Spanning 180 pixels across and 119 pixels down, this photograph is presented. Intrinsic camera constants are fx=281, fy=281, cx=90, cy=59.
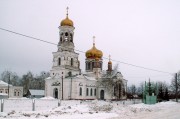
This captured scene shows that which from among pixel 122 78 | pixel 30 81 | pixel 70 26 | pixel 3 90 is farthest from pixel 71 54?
pixel 30 81

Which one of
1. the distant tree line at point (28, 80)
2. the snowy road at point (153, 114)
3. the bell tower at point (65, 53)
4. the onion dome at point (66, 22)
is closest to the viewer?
the snowy road at point (153, 114)

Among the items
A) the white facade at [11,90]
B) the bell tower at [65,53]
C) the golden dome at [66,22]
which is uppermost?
the golden dome at [66,22]

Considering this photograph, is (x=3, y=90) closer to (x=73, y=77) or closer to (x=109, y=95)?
(x=73, y=77)

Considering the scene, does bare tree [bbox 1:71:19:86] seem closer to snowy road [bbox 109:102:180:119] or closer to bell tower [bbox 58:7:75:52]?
bell tower [bbox 58:7:75:52]

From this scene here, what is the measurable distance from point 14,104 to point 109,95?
40.5m

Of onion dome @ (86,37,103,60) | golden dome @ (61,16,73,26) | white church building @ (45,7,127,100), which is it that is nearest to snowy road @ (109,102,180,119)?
white church building @ (45,7,127,100)

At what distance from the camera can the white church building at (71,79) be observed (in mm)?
62344

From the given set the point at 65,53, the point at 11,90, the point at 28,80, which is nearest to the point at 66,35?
the point at 65,53

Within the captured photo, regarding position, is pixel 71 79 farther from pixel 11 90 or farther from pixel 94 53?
pixel 11 90

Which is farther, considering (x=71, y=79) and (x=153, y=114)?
(x=71, y=79)

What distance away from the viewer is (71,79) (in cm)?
6225

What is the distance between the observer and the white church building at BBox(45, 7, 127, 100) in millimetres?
62344

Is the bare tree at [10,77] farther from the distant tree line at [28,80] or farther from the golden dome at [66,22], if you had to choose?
the golden dome at [66,22]

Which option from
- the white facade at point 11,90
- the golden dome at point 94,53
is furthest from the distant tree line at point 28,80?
the golden dome at point 94,53
